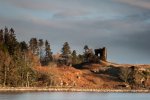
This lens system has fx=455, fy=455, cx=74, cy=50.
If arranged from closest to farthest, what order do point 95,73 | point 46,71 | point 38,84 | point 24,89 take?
1. point 24,89
2. point 38,84
3. point 46,71
4. point 95,73

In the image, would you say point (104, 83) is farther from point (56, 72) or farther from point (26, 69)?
point (26, 69)

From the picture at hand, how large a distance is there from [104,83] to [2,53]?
5880 centimetres

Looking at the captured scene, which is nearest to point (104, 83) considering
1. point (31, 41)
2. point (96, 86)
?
point (96, 86)

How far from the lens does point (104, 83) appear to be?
183125 mm

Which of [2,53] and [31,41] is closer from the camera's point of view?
[2,53]

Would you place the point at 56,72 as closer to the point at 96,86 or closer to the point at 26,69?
the point at 96,86

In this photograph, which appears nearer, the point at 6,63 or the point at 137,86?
the point at 6,63

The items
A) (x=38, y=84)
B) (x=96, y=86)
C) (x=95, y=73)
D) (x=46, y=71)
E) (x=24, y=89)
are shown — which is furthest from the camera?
(x=95, y=73)

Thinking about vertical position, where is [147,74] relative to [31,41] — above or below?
below

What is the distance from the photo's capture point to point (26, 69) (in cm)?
13750

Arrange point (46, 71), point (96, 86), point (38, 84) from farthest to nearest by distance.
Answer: point (96, 86) → point (46, 71) → point (38, 84)

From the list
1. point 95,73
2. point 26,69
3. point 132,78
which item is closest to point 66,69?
point 95,73

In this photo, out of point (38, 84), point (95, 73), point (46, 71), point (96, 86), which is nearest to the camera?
point (38, 84)

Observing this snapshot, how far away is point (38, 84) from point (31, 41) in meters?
49.4
